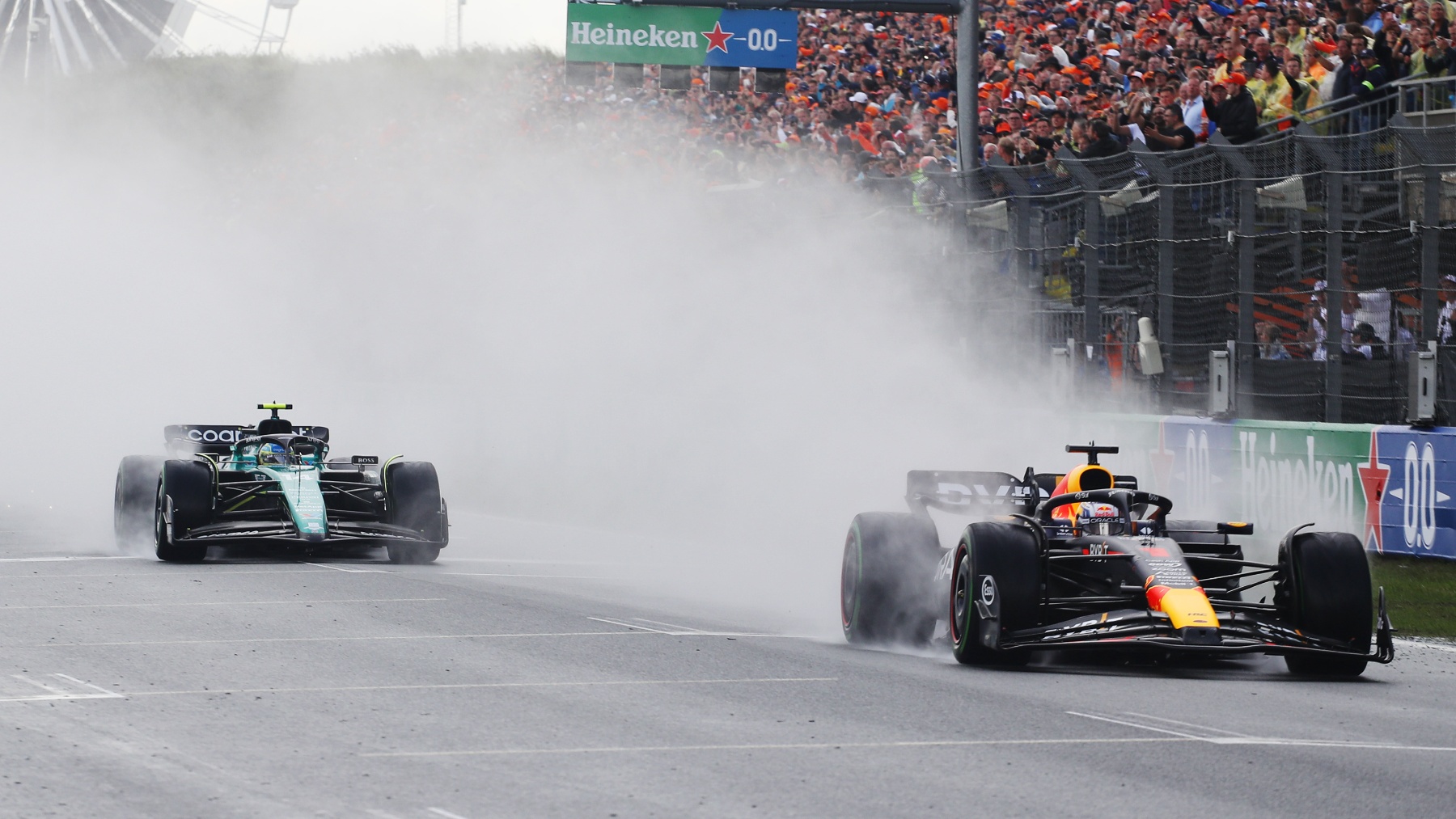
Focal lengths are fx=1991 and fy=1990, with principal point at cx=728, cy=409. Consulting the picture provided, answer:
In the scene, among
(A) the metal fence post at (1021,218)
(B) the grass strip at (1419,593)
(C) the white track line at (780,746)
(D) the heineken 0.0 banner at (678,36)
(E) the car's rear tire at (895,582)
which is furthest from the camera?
(D) the heineken 0.0 banner at (678,36)

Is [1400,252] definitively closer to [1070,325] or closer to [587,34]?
[1070,325]

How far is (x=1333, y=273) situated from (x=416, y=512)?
23.9ft

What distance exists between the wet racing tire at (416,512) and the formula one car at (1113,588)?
18.6 ft

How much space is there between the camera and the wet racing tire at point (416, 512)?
15445 mm

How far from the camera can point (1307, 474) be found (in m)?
15.6

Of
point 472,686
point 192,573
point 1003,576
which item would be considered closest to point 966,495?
point 1003,576

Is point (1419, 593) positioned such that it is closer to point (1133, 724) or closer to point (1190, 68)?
point (1133, 724)

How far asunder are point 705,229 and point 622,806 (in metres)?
21.2

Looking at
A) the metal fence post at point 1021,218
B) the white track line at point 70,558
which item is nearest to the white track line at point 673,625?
the white track line at point 70,558

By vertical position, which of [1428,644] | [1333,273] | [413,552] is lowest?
[1428,644]

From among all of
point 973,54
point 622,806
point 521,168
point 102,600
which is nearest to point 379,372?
point 521,168

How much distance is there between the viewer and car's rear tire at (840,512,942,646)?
1062 cm

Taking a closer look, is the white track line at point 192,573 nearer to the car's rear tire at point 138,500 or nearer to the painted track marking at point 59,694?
the car's rear tire at point 138,500

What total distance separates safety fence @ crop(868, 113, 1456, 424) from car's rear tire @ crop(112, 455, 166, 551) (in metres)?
8.37
